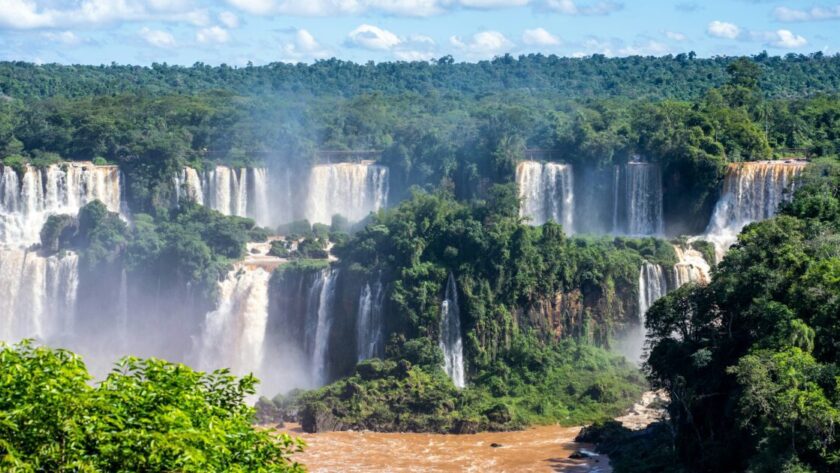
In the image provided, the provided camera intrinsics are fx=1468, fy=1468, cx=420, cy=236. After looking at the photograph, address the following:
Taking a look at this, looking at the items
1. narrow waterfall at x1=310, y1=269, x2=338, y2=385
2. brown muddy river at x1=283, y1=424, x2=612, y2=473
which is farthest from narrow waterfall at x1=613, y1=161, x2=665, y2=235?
brown muddy river at x1=283, y1=424, x2=612, y2=473

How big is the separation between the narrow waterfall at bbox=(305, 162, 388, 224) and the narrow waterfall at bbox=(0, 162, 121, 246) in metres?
7.93

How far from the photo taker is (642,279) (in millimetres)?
47219

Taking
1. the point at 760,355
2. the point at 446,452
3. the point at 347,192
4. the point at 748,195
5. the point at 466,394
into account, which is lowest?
the point at 446,452

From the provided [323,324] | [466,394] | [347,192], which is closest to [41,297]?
[323,324]

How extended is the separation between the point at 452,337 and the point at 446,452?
23.2 feet

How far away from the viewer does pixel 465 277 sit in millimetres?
45719

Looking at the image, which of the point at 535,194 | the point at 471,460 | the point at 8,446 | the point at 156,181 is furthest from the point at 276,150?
the point at 8,446

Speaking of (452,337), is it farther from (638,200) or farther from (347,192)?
(347,192)

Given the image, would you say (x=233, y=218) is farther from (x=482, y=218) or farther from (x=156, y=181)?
(x=482, y=218)

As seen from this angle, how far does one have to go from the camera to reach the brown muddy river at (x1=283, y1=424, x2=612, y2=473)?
37.1 metres

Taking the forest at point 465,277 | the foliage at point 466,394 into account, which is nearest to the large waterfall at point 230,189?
the forest at point 465,277

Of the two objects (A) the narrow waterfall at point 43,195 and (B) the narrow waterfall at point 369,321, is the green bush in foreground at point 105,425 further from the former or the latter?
(A) the narrow waterfall at point 43,195

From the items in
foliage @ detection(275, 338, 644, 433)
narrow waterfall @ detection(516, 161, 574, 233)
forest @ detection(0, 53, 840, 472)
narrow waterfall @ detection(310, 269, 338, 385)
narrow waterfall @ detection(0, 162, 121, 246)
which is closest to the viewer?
forest @ detection(0, 53, 840, 472)

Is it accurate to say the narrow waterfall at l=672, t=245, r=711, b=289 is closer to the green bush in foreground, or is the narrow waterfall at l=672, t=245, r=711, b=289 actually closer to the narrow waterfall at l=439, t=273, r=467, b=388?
the narrow waterfall at l=439, t=273, r=467, b=388
